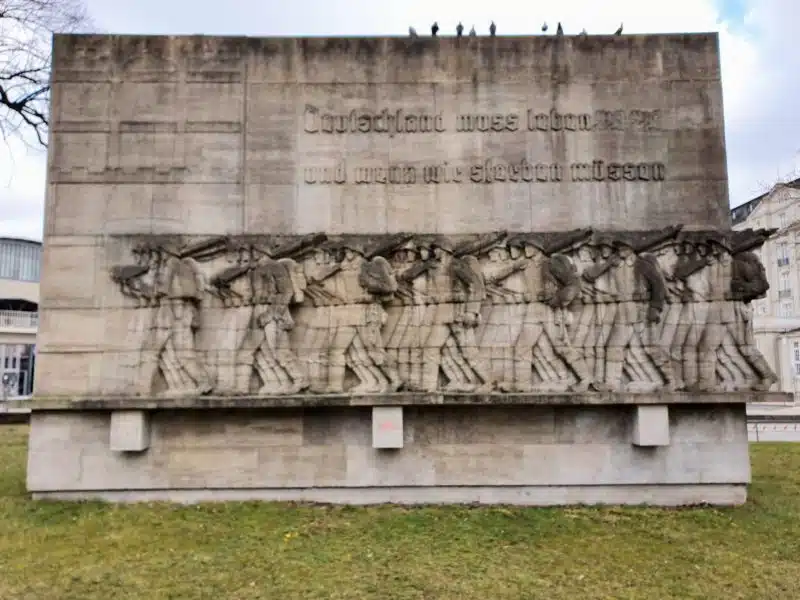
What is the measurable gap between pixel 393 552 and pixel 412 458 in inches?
91.2

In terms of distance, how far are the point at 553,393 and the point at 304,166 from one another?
5.69 metres

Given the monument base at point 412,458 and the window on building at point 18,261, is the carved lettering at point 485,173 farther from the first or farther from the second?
the window on building at point 18,261

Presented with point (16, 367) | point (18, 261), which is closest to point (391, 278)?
point (16, 367)

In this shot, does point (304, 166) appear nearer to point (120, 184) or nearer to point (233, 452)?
point (120, 184)

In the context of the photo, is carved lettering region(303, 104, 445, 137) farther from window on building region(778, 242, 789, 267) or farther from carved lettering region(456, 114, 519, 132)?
window on building region(778, 242, 789, 267)

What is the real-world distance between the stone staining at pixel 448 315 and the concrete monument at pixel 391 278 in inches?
1.5

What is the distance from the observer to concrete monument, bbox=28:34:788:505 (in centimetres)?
1030

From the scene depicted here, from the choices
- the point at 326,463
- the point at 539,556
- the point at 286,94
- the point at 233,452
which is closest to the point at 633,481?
the point at 539,556

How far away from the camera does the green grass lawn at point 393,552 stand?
7.12 meters

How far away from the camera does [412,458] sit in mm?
10430

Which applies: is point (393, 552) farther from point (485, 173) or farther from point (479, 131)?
point (479, 131)

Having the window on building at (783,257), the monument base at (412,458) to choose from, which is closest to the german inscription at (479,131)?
the monument base at (412,458)

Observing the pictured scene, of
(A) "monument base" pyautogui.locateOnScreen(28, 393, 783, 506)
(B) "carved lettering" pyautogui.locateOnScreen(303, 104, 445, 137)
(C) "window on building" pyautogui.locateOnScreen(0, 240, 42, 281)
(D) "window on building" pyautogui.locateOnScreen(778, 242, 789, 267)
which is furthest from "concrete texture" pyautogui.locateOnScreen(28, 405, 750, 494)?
(C) "window on building" pyautogui.locateOnScreen(0, 240, 42, 281)

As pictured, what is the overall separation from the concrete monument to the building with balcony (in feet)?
98.1
